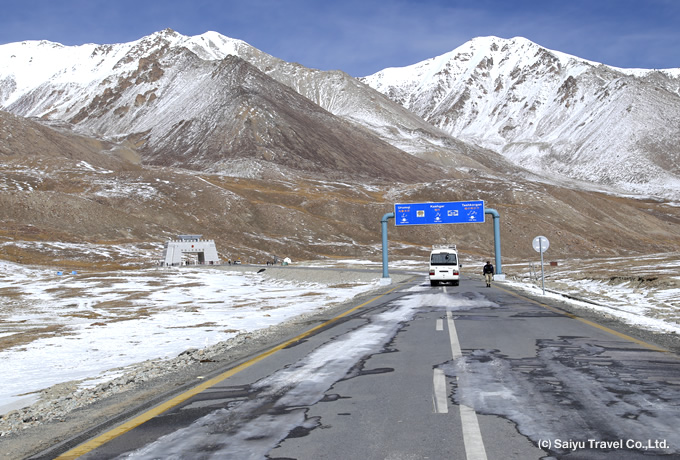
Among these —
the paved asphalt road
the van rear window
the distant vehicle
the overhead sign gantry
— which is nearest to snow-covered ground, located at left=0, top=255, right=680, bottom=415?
the paved asphalt road

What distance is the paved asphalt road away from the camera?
539 cm

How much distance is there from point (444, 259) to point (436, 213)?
436 inches

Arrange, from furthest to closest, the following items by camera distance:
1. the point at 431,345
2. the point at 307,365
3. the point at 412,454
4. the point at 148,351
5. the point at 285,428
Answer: the point at 148,351
the point at 431,345
the point at 307,365
the point at 285,428
the point at 412,454

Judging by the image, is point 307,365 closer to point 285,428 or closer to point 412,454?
point 285,428

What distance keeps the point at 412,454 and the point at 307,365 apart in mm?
4722

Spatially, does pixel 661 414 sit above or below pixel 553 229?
below

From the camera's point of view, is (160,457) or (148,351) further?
(148,351)

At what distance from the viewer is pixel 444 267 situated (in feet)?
118

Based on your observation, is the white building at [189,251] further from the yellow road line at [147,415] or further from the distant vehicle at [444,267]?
the yellow road line at [147,415]

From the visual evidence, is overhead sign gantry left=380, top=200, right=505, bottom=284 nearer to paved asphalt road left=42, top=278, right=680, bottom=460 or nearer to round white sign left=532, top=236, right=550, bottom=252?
round white sign left=532, top=236, right=550, bottom=252

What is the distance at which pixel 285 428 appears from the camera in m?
6.10

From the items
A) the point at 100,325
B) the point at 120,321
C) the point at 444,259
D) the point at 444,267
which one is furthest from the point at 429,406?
the point at 444,259

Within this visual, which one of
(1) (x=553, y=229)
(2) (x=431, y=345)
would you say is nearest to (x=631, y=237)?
(1) (x=553, y=229)

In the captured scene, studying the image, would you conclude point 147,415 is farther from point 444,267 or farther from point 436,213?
point 436,213
